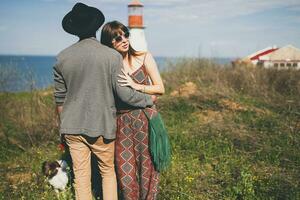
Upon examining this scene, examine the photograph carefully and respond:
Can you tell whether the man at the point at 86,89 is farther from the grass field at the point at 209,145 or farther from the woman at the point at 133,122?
the grass field at the point at 209,145

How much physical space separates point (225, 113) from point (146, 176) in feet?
15.8

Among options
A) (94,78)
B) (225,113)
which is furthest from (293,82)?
(94,78)

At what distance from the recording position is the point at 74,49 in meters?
2.92

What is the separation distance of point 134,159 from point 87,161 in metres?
0.52

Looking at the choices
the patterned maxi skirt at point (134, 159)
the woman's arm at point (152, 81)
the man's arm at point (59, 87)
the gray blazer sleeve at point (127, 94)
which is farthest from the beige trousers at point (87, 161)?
the woman's arm at point (152, 81)

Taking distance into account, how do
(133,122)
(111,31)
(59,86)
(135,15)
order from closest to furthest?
(59,86)
(111,31)
(133,122)
(135,15)

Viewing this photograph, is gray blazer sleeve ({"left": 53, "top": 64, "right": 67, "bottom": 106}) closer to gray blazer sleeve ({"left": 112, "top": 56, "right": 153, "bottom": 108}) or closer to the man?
the man

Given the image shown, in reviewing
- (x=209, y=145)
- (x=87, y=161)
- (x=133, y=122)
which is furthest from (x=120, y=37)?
(x=209, y=145)

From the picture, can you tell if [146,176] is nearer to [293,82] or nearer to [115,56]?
[115,56]

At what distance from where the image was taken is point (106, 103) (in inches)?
121

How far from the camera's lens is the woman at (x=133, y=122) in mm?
3248

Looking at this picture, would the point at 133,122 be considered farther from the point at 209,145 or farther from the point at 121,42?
the point at 209,145

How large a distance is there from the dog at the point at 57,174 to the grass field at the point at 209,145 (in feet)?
0.38

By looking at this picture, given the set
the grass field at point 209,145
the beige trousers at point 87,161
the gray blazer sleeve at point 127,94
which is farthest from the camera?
the grass field at point 209,145
